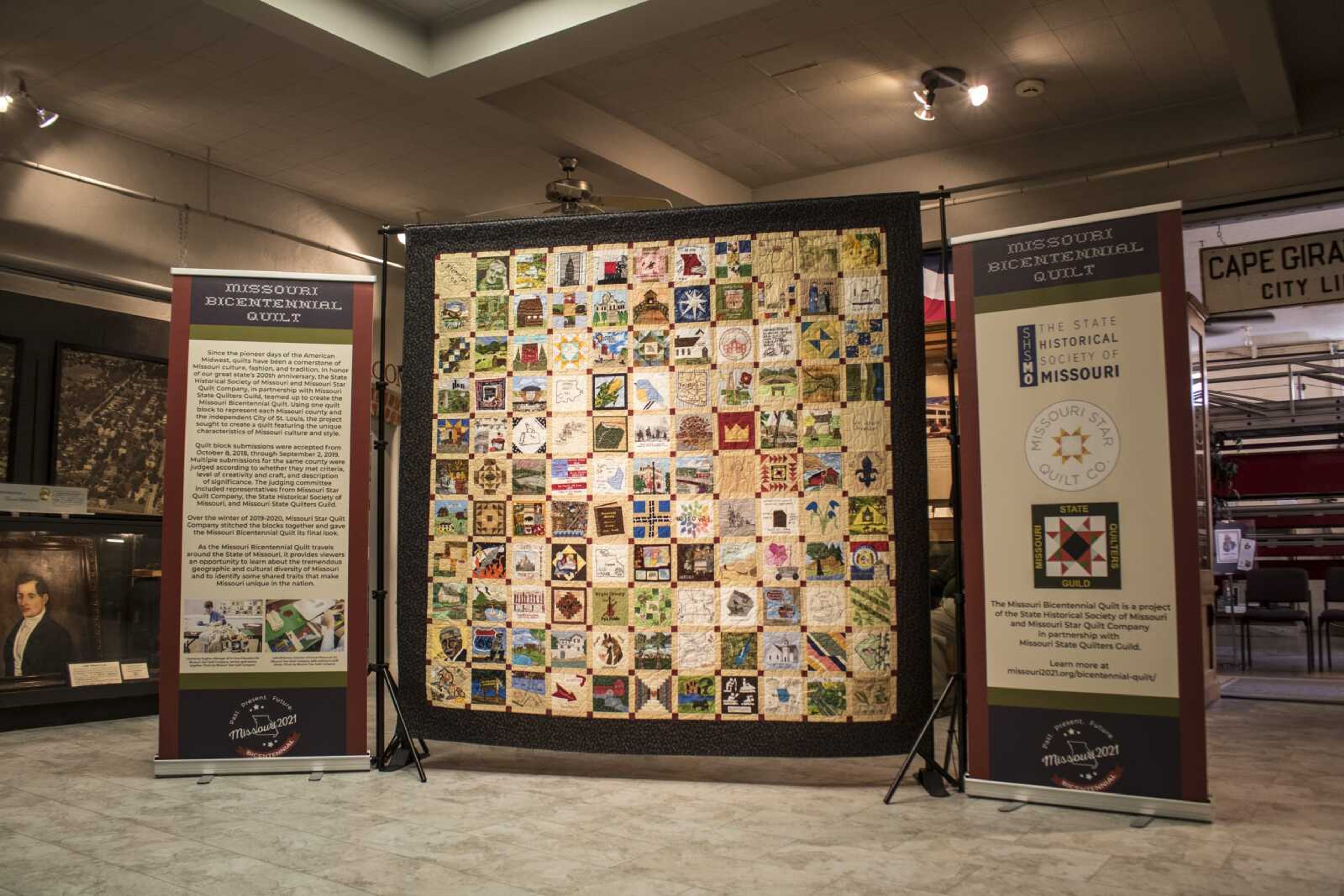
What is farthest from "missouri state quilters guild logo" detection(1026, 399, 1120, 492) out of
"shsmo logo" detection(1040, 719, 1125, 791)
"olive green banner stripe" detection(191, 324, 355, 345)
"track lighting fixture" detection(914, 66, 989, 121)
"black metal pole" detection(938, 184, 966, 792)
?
"track lighting fixture" detection(914, 66, 989, 121)

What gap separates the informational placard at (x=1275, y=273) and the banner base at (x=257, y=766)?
6192 mm

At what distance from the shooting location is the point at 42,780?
4805mm

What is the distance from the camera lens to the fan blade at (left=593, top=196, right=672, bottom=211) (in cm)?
724

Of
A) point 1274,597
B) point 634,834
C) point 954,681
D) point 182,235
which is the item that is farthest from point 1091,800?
point 182,235

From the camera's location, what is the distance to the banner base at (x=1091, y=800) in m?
3.86

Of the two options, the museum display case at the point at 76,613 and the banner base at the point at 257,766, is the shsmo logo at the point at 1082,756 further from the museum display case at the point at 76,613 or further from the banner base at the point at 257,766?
the museum display case at the point at 76,613

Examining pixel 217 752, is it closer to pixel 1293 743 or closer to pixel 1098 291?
pixel 1098 291

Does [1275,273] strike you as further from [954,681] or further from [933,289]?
[954,681]

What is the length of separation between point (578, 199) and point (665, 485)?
3.50 meters

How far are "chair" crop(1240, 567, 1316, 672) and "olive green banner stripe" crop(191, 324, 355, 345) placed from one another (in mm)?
7815

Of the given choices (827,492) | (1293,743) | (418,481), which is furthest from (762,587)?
(1293,743)

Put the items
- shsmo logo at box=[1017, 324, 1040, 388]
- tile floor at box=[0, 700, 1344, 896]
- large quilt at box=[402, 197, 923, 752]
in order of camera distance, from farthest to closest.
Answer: large quilt at box=[402, 197, 923, 752] < shsmo logo at box=[1017, 324, 1040, 388] < tile floor at box=[0, 700, 1344, 896]

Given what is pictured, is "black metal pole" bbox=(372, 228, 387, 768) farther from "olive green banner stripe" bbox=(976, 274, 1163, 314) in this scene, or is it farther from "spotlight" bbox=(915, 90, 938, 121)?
"spotlight" bbox=(915, 90, 938, 121)

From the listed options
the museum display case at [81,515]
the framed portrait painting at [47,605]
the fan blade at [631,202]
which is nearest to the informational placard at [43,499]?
the museum display case at [81,515]
